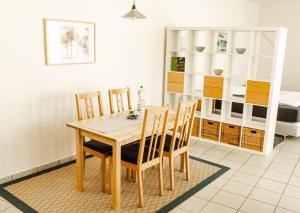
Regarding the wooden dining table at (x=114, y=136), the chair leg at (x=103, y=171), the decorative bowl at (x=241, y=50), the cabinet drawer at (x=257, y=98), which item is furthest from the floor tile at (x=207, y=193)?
the decorative bowl at (x=241, y=50)

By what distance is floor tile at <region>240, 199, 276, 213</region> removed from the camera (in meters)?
2.91

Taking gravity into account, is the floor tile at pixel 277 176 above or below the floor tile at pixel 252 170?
below

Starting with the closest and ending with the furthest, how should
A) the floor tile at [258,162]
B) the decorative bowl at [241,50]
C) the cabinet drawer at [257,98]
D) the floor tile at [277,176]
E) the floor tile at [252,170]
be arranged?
the floor tile at [277,176] < the floor tile at [252,170] < the floor tile at [258,162] < the cabinet drawer at [257,98] < the decorative bowl at [241,50]

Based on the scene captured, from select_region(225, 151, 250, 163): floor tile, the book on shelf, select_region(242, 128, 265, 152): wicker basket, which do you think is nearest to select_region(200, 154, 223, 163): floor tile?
select_region(225, 151, 250, 163): floor tile

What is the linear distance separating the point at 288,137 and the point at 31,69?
13.8ft

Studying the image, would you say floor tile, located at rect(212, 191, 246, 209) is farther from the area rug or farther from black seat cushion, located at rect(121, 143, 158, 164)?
black seat cushion, located at rect(121, 143, 158, 164)

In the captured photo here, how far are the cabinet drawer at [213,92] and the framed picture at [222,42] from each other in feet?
1.85

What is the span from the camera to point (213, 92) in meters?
4.61

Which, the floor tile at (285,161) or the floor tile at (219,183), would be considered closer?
the floor tile at (219,183)

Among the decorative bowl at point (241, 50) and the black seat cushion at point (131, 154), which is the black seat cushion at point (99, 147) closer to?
the black seat cushion at point (131, 154)

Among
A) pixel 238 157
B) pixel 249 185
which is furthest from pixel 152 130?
pixel 238 157

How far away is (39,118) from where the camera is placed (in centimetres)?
346

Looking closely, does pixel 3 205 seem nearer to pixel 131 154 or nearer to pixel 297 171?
pixel 131 154

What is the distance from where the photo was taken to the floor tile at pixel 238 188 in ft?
10.7
